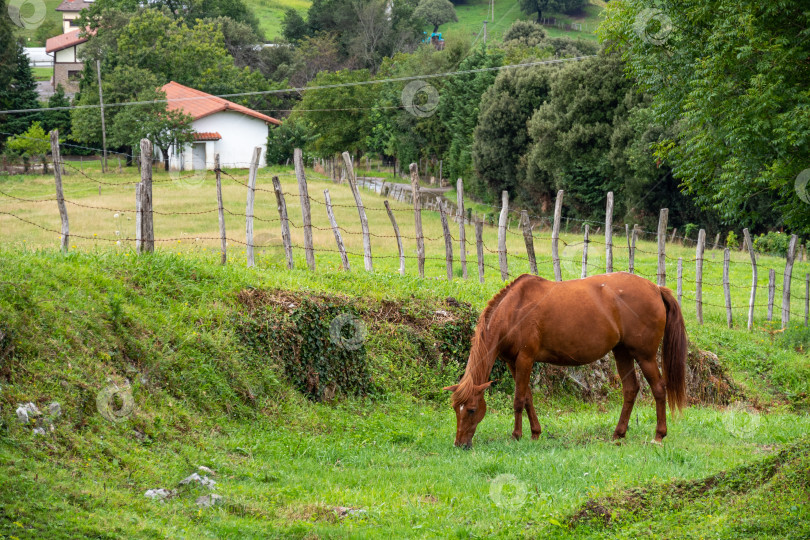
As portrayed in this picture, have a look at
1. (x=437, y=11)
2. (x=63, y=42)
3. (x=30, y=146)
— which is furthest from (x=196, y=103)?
(x=437, y=11)

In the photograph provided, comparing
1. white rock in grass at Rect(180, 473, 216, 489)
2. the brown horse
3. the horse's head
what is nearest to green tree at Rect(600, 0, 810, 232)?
the brown horse

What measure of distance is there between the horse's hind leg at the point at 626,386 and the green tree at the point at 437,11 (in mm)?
105061

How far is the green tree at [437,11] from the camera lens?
11025cm

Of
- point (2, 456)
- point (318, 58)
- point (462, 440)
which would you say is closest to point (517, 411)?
point (462, 440)

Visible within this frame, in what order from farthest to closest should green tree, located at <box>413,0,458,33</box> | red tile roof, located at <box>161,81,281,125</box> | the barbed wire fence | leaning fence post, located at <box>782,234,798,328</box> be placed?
green tree, located at <box>413,0,458,33</box>
red tile roof, located at <box>161,81,281,125</box>
leaning fence post, located at <box>782,234,798,328</box>
the barbed wire fence

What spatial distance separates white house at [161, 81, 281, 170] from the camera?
56.2 meters

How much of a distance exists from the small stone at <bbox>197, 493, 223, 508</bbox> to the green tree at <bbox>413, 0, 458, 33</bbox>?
10857cm

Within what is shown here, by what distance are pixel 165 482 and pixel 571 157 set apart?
39684 mm

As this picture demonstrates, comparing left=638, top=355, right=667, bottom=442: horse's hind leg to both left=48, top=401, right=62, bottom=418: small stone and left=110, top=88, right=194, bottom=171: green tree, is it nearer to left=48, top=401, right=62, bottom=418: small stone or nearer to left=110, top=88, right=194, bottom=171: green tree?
left=48, top=401, right=62, bottom=418: small stone

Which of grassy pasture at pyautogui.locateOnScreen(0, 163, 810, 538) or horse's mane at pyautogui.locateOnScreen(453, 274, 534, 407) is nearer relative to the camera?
grassy pasture at pyautogui.locateOnScreen(0, 163, 810, 538)

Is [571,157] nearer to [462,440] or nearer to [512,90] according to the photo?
[512,90]

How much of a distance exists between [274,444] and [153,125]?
45865mm

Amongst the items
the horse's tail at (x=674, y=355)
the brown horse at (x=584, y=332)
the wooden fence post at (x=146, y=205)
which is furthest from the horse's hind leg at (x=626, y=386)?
the wooden fence post at (x=146, y=205)

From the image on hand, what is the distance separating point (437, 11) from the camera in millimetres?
111125
